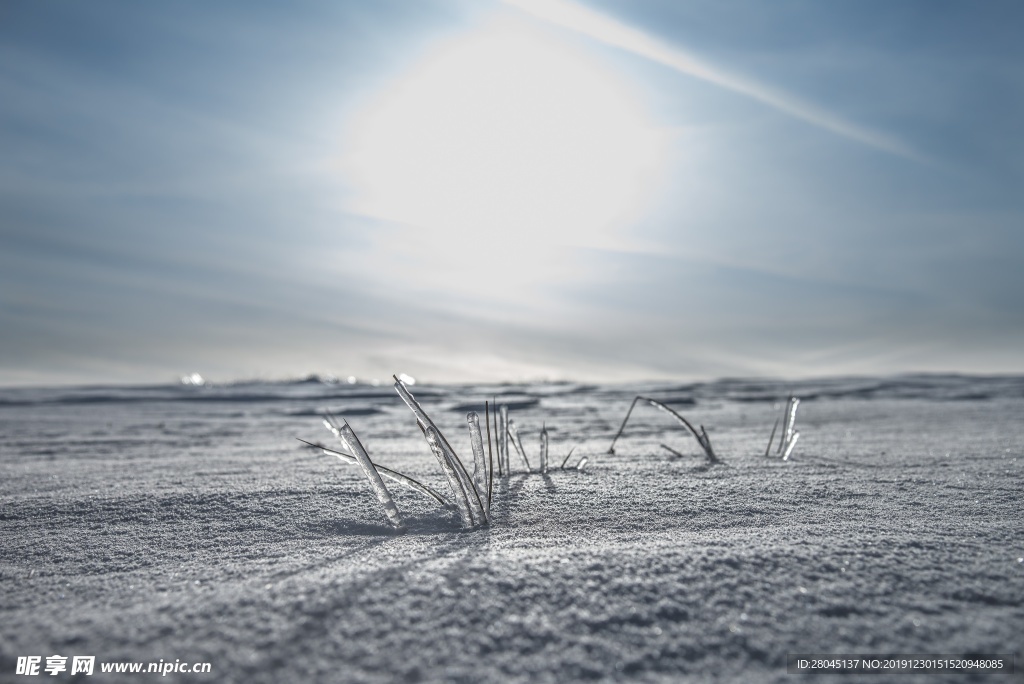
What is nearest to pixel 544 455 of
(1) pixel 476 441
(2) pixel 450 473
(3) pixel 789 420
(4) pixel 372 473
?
(1) pixel 476 441

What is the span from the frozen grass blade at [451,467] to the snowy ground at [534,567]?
0.07 m

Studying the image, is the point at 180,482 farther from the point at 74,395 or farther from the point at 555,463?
the point at 74,395

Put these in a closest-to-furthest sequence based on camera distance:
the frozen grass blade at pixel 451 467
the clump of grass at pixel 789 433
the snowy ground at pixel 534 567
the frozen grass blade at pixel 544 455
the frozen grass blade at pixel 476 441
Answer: the snowy ground at pixel 534 567
the frozen grass blade at pixel 451 467
the frozen grass blade at pixel 476 441
the frozen grass blade at pixel 544 455
the clump of grass at pixel 789 433

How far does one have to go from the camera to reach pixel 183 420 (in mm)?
6410

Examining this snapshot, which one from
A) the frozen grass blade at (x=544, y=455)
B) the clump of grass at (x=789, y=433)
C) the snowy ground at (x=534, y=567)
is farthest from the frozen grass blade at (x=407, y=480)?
the clump of grass at (x=789, y=433)

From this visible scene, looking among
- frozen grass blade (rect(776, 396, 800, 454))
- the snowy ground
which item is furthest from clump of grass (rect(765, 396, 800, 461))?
the snowy ground

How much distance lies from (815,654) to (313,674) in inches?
34.5

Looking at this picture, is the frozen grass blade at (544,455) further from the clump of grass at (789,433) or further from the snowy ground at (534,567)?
the clump of grass at (789,433)

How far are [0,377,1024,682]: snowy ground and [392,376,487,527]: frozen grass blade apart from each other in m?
0.07

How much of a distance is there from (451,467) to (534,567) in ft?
1.47

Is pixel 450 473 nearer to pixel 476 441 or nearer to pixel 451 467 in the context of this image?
pixel 451 467

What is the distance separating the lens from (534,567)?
143 centimetres

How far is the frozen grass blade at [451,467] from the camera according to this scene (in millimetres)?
1775

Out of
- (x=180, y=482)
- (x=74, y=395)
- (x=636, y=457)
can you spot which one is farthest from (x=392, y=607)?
(x=74, y=395)
